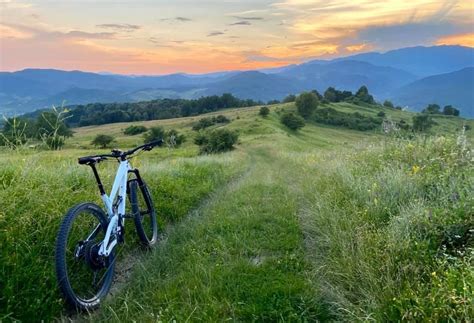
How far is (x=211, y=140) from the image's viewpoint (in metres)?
45.1

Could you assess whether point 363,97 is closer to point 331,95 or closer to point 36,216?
point 331,95

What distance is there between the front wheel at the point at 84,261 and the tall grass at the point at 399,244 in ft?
9.35

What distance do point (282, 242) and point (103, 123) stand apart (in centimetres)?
11314

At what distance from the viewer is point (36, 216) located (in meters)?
5.20

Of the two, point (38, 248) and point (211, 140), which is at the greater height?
point (38, 248)

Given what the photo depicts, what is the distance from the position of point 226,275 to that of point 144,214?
285cm

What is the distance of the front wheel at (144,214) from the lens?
244 inches

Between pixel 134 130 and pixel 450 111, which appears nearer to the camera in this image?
pixel 134 130

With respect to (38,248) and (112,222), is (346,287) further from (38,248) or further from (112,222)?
(38,248)

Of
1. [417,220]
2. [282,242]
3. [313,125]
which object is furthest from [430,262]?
[313,125]

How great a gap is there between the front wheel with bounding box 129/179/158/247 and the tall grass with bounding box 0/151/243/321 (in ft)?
1.08

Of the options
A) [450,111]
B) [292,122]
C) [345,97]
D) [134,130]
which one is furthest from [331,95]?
[134,130]

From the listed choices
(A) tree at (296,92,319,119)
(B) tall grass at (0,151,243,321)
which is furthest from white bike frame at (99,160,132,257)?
(A) tree at (296,92,319,119)

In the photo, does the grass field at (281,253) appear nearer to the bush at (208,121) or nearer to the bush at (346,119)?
the bush at (208,121)
